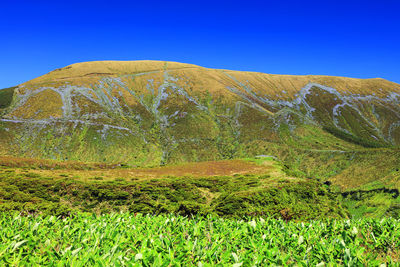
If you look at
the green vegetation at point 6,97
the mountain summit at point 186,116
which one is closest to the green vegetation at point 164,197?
the mountain summit at point 186,116

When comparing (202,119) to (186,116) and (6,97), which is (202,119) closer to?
(186,116)

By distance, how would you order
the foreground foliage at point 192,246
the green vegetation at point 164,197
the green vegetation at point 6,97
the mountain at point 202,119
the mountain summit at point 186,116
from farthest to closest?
the green vegetation at point 6,97, the mountain summit at point 186,116, the mountain at point 202,119, the green vegetation at point 164,197, the foreground foliage at point 192,246

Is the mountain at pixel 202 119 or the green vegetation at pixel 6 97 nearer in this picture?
the mountain at pixel 202 119

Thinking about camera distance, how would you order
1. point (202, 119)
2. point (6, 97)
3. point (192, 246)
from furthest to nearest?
point (202, 119) → point (6, 97) → point (192, 246)

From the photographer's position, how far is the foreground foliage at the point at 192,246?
3922 millimetres

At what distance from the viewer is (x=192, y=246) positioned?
14.8 feet

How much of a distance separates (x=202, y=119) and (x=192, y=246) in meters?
118

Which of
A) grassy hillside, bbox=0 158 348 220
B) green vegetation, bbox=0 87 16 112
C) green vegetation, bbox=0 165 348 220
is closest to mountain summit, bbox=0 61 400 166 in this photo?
green vegetation, bbox=0 87 16 112

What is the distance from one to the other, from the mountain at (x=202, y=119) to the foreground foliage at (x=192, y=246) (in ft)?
161

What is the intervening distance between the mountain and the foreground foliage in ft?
161

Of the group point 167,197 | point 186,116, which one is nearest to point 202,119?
point 186,116

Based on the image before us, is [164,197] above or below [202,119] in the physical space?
below

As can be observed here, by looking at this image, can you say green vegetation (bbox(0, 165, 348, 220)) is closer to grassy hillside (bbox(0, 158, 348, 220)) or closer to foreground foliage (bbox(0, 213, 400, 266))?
grassy hillside (bbox(0, 158, 348, 220))

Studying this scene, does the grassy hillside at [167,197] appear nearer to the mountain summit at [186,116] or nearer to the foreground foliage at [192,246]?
the foreground foliage at [192,246]
